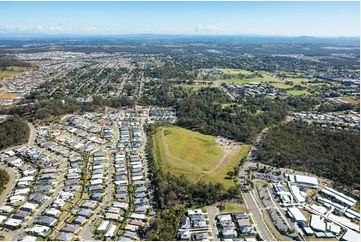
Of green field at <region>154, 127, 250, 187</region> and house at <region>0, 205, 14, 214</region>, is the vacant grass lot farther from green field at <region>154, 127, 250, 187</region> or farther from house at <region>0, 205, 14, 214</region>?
house at <region>0, 205, 14, 214</region>

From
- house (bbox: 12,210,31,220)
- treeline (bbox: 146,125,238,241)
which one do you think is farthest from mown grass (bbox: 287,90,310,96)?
house (bbox: 12,210,31,220)

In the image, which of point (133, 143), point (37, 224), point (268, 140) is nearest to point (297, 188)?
point (268, 140)

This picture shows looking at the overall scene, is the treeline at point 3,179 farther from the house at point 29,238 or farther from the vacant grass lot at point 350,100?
the vacant grass lot at point 350,100

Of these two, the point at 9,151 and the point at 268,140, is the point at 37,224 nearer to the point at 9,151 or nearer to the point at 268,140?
the point at 9,151

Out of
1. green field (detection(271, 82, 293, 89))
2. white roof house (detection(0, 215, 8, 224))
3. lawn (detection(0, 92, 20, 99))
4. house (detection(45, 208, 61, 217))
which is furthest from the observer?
green field (detection(271, 82, 293, 89))

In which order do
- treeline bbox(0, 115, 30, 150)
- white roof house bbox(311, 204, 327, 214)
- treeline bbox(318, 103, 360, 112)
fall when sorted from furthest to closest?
treeline bbox(318, 103, 360, 112) → treeline bbox(0, 115, 30, 150) → white roof house bbox(311, 204, 327, 214)

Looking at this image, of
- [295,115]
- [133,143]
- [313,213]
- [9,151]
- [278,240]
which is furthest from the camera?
[295,115]

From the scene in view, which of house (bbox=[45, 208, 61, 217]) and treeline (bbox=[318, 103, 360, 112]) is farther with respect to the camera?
treeline (bbox=[318, 103, 360, 112])

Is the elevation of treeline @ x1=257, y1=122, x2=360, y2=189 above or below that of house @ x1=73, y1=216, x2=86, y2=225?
above
